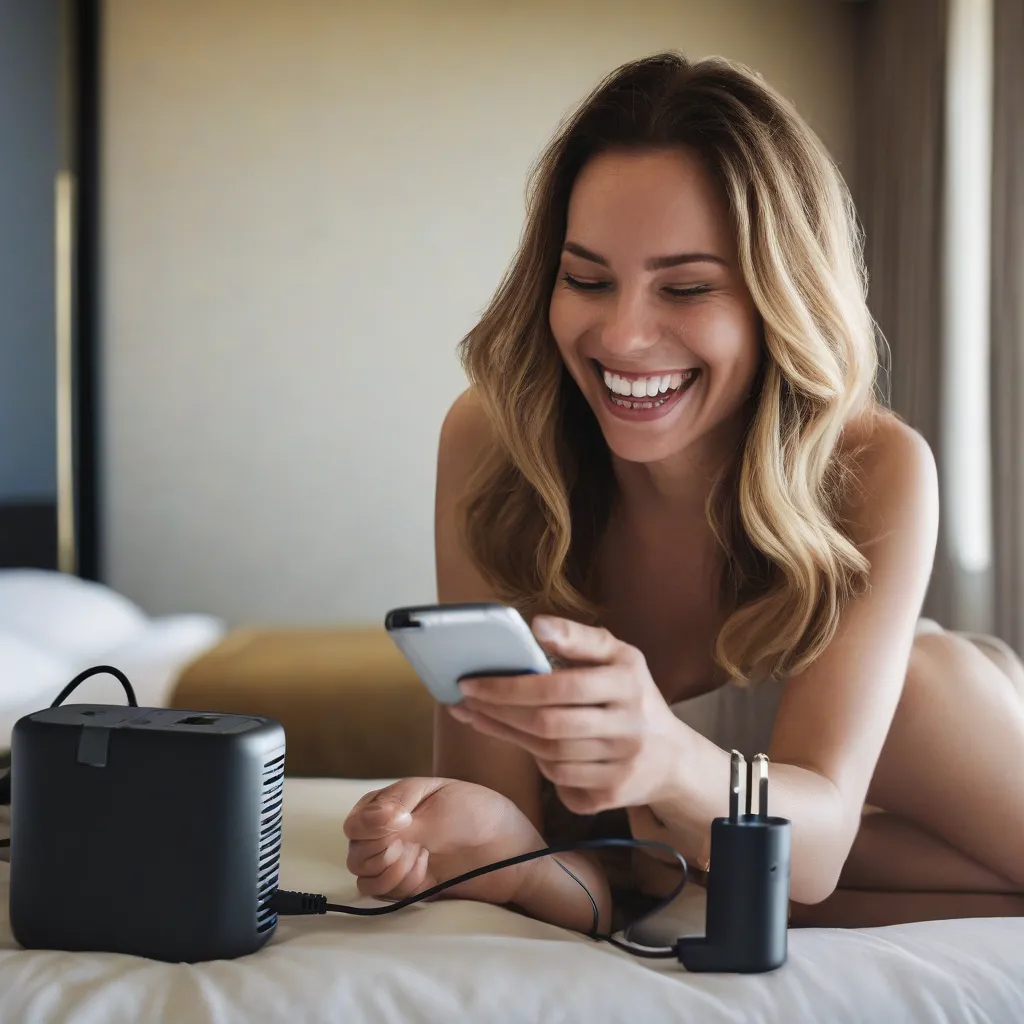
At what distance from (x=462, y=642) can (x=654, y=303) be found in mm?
470

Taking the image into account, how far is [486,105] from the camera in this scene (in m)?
3.78

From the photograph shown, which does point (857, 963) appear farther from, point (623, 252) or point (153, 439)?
point (153, 439)

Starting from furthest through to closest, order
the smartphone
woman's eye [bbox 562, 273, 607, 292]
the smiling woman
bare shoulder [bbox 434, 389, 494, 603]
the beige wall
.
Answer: the beige wall < bare shoulder [bbox 434, 389, 494, 603] < woman's eye [bbox 562, 273, 607, 292] < the smiling woman < the smartphone

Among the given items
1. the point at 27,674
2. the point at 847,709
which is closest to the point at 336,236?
the point at 27,674

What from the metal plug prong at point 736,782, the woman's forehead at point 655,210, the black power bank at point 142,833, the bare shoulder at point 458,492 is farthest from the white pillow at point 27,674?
the metal plug prong at point 736,782

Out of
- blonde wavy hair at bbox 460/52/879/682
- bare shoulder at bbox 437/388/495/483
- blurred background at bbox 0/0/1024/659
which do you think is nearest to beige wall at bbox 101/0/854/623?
blurred background at bbox 0/0/1024/659

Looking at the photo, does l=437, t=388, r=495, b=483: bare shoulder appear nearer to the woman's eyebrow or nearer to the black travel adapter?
the woman's eyebrow

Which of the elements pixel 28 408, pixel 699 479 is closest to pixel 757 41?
pixel 28 408

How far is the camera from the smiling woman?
38.4 inches

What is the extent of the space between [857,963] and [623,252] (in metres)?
0.59

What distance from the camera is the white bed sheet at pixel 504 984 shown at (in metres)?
0.66

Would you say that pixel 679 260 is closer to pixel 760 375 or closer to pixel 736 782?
pixel 760 375

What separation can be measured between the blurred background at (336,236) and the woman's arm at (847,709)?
2.29 metres

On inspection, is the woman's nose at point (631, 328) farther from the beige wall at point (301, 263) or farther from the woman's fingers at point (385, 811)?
the beige wall at point (301, 263)
